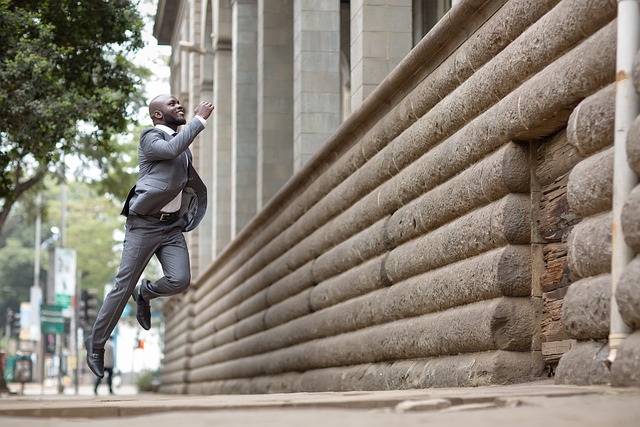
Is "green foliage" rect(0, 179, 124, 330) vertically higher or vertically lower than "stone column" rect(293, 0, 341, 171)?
higher

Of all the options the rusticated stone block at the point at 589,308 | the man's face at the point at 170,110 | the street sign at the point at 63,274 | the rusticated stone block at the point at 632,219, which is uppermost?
the street sign at the point at 63,274

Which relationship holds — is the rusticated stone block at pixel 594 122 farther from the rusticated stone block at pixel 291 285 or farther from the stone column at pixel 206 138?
the stone column at pixel 206 138

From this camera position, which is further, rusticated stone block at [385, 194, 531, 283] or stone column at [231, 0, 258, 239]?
stone column at [231, 0, 258, 239]

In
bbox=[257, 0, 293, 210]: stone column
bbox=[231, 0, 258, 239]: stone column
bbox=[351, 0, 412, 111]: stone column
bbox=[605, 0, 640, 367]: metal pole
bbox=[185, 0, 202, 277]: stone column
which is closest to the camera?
bbox=[605, 0, 640, 367]: metal pole

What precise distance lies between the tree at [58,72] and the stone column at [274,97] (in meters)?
2.18

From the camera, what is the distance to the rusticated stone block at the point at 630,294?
4898mm

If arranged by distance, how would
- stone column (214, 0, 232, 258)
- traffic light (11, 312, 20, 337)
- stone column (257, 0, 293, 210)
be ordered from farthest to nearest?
traffic light (11, 312, 20, 337), stone column (214, 0, 232, 258), stone column (257, 0, 293, 210)

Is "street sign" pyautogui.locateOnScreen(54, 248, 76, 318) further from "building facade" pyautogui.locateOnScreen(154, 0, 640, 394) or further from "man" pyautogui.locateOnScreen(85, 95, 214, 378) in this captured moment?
"man" pyautogui.locateOnScreen(85, 95, 214, 378)

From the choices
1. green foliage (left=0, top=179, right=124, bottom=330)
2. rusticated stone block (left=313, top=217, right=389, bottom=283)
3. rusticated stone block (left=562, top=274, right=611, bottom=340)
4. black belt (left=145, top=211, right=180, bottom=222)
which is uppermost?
green foliage (left=0, top=179, right=124, bottom=330)

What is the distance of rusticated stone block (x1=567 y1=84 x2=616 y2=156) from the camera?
18.9 ft

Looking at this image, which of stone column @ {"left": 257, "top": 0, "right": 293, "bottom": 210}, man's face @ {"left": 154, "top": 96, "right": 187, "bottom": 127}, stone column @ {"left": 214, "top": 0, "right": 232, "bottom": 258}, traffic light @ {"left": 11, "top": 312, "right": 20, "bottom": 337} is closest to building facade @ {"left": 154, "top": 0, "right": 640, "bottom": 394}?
stone column @ {"left": 257, "top": 0, "right": 293, "bottom": 210}

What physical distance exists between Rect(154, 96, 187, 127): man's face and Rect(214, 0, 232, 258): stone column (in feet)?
56.5

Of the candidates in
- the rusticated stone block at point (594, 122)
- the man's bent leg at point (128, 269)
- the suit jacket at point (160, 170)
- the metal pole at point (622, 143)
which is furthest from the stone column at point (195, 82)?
the metal pole at point (622, 143)

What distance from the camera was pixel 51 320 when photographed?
3547 cm
